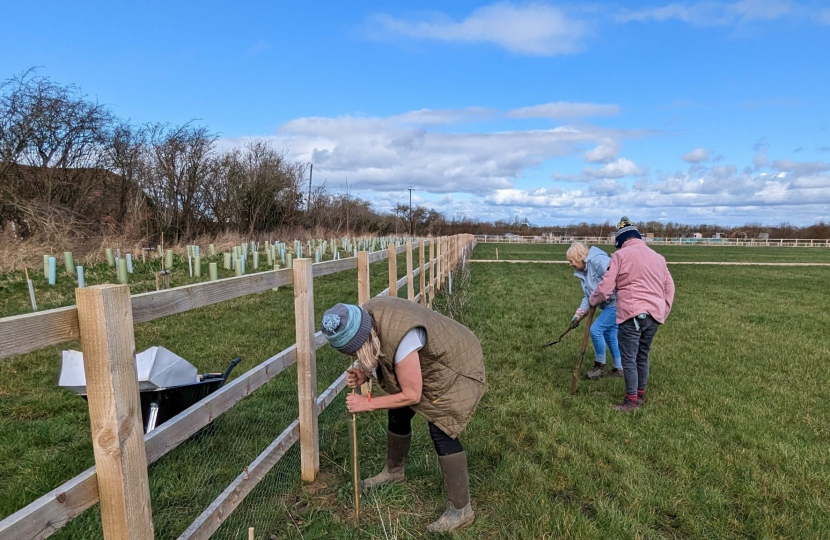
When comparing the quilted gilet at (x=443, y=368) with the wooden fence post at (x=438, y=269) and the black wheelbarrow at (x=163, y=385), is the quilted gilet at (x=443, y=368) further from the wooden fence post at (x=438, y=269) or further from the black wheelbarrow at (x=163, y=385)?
the wooden fence post at (x=438, y=269)

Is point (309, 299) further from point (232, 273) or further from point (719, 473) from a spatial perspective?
point (232, 273)

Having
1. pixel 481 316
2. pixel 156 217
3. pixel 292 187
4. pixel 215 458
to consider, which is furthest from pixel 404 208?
pixel 215 458

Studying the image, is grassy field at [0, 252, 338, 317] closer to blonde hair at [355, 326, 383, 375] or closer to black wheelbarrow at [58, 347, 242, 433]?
black wheelbarrow at [58, 347, 242, 433]

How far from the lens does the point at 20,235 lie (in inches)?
651

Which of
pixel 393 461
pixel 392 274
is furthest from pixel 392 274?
pixel 393 461

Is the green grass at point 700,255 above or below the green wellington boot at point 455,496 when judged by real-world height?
below

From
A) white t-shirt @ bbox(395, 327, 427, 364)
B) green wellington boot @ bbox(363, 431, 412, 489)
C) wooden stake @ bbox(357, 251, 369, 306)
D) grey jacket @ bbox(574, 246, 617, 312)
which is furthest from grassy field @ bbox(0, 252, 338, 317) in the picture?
grey jacket @ bbox(574, 246, 617, 312)

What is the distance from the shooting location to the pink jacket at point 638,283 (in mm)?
4496

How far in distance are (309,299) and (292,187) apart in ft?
103

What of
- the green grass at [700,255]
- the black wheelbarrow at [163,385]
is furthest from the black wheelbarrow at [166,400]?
the green grass at [700,255]

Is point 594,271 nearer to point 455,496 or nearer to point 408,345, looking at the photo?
point 455,496

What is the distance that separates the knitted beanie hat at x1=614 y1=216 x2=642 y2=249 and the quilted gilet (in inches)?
106

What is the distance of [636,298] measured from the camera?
177 inches

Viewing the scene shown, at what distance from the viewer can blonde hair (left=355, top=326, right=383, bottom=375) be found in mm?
2379
